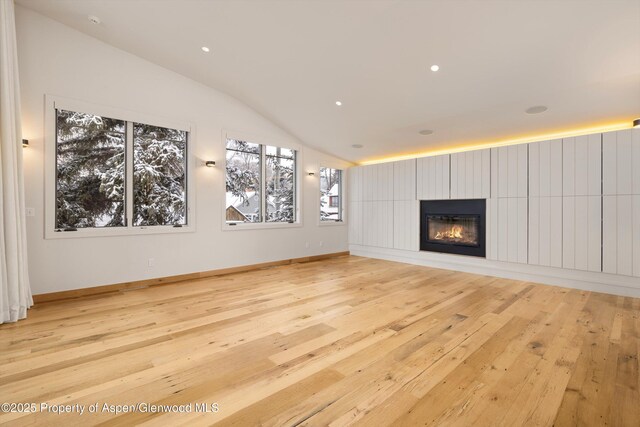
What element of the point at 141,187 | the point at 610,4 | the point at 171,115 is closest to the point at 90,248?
the point at 141,187

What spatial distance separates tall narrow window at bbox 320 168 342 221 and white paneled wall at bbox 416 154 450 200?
7.54 feet

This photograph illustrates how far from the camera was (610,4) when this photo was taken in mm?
2664

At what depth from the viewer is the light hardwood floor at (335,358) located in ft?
5.61

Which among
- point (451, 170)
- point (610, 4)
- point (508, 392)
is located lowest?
point (508, 392)

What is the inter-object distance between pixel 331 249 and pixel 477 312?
4.48 meters

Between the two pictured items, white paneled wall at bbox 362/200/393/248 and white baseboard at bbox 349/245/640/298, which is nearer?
white baseboard at bbox 349/245/640/298

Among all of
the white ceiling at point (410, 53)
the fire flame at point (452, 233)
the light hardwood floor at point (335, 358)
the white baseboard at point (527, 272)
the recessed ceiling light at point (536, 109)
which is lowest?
the light hardwood floor at point (335, 358)

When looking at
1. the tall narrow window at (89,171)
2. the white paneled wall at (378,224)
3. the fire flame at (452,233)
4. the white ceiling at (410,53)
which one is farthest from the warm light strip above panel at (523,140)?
the tall narrow window at (89,171)

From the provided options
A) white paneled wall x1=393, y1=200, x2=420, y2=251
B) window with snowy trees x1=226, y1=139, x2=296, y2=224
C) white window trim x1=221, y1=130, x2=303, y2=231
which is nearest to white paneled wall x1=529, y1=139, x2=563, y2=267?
white paneled wall x1=393, y1=200, x2=420, y2=251

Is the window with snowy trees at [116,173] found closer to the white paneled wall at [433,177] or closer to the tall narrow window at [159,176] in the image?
the tall narrow window at [159,176]

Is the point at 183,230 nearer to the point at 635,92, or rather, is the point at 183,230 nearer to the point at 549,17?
the point at 549,17

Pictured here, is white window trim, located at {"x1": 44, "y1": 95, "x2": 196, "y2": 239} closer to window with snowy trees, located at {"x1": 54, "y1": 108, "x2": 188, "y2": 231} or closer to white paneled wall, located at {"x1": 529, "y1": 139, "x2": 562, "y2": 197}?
window with snowy trees, located at {"x1": 54, "y1": 108, "x2": 188, "y2": 231}

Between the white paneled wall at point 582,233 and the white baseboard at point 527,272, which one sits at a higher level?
the white paneled wall at point 582,233

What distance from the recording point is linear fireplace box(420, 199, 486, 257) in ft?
18.5
